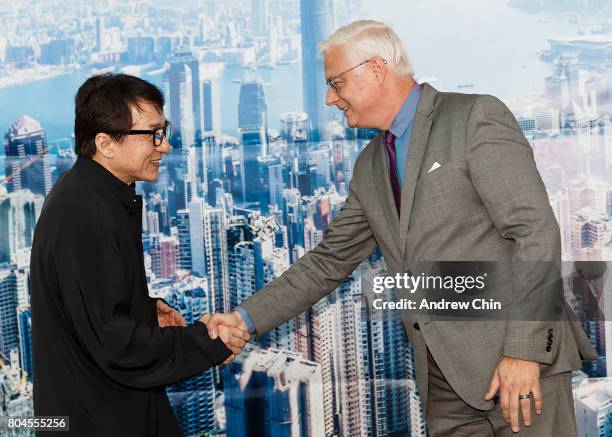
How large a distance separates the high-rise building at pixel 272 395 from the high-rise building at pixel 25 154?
3.35 ft

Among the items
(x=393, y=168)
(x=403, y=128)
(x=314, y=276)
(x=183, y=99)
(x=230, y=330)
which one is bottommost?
(x=230, y=330)

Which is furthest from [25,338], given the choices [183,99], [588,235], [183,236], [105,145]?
[588,235]

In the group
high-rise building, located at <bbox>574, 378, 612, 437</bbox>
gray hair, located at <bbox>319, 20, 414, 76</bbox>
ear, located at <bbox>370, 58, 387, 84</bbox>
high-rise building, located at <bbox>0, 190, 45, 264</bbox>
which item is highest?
gray hair, located at <bbox>319, 20, 414, 76</bbox>

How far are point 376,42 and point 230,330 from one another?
88cm

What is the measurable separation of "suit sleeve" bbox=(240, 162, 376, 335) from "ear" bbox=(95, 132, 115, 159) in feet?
2.44

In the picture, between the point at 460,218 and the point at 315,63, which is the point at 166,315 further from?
the point at 315,63

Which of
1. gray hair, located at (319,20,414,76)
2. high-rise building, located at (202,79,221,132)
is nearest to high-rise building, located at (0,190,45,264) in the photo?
high-rise building, located at (202,79,221,132)

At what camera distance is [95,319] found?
1635 millimetres

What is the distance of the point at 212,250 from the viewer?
2969 mm

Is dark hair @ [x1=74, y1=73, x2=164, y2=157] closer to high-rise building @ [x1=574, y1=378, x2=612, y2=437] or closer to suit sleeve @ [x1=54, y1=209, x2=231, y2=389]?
suit sleeve @ [x1=54, y1=209, x2=231, y2=389]

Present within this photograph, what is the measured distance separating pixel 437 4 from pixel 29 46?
152 centimetres

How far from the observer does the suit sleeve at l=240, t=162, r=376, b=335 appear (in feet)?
7.69

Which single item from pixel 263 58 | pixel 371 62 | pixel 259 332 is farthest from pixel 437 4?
pixel 259 332

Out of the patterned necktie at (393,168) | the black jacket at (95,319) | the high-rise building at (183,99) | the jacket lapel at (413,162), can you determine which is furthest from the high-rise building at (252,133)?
the black jacket at (95,319)
